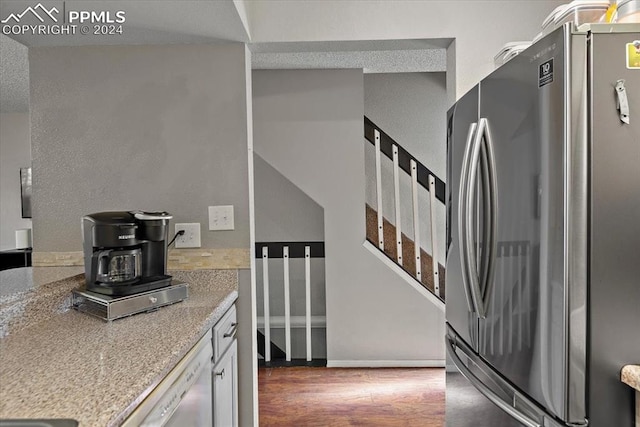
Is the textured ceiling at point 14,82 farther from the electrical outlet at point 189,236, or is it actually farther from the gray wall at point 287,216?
the gray wall at point 287,216

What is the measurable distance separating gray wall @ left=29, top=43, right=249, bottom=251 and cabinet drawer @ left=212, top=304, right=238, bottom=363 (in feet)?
1.59

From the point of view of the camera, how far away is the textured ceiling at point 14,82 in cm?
241

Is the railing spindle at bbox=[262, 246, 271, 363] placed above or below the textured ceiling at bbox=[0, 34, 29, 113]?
below

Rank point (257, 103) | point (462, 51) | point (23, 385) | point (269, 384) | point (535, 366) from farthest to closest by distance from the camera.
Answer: point (257, 103), point (269, 384), point (462, 51), point (535, 366), point (23, 385)

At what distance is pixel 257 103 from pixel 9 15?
1.87 metres

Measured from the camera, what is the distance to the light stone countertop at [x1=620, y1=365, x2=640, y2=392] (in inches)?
43.3

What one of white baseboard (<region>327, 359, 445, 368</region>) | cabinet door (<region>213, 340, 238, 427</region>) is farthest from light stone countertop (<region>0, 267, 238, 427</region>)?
white baseboard (<region>327, 359, 445, 368</region>)

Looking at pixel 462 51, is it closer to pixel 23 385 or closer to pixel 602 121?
pixel 602 121

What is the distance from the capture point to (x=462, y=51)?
7.30 ft

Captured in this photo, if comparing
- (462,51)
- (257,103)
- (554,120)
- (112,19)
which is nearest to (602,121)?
(554,120)

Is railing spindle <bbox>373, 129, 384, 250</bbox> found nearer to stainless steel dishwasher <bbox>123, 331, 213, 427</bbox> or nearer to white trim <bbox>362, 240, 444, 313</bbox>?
white trim <bbox>362, 240, 444, 313</bbox>

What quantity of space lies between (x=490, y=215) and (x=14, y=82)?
8.80ft

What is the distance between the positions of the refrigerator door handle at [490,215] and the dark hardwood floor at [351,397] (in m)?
1.54

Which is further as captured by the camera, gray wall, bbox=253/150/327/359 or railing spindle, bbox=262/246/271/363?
gray wall, bbox=253/150/327/359
